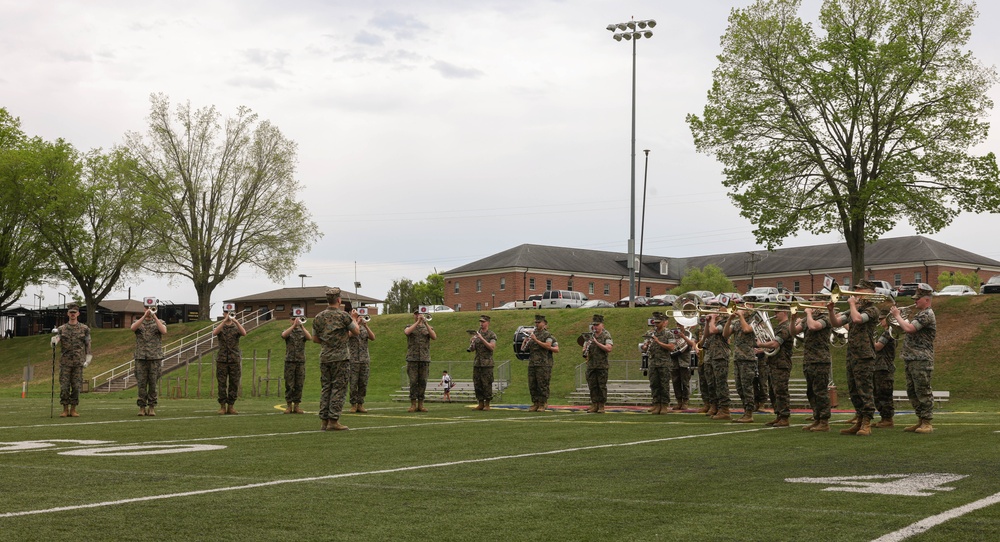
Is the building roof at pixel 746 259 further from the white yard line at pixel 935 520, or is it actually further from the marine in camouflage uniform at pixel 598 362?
the white yard line at pixel 935 520

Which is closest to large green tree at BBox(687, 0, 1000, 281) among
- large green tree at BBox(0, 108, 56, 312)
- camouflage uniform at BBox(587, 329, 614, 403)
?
camouflage uniform at BBox(587, 329, 614, 403)

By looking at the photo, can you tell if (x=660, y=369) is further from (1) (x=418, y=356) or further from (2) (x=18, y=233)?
(2) (x=18, y=233)

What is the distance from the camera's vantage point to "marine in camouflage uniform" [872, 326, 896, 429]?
15.6m

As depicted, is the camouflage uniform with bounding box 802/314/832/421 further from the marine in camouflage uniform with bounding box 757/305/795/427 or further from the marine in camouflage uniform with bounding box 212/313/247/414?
the marine in camouflage uniform with bounding box 212/313/247/414

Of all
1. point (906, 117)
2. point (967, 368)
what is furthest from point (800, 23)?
point (967, 368)

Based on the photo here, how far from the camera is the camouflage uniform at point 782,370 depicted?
17391 mm

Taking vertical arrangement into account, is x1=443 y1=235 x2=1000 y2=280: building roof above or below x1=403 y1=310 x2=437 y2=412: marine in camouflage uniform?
above

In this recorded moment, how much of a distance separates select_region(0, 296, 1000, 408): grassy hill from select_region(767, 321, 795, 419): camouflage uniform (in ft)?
62.1

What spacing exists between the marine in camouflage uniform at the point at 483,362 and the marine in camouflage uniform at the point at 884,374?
970cm

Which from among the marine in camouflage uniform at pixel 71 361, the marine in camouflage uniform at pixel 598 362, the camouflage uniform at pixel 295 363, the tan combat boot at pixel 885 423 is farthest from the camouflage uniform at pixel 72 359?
the tan combat boot at pixel 885 423

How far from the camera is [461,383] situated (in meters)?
38.5

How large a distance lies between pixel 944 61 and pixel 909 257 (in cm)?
4458

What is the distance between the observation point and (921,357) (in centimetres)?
1555

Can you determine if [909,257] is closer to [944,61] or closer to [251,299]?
[944,61]
